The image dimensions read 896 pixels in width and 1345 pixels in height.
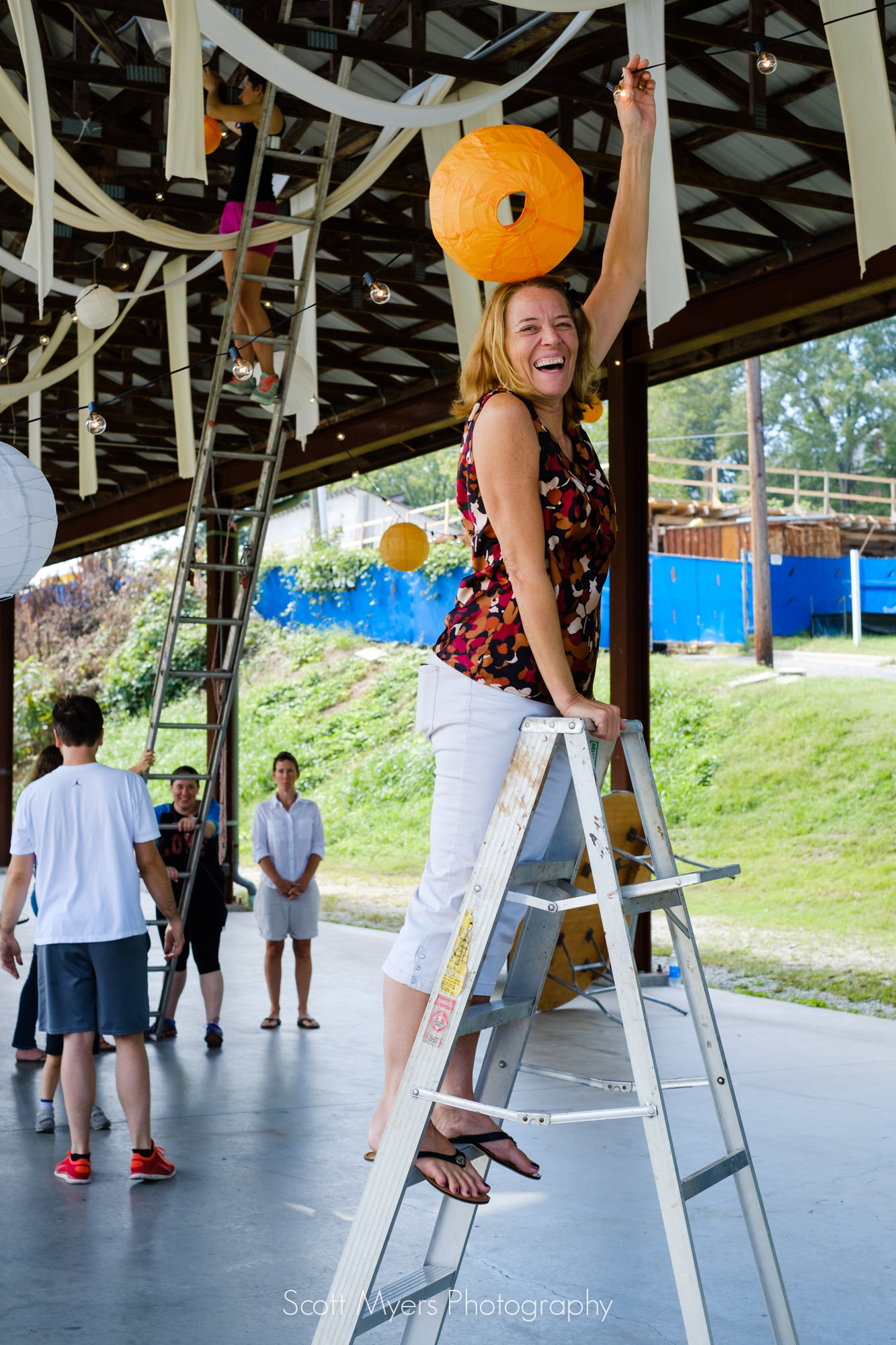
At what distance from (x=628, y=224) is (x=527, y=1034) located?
1.55 m

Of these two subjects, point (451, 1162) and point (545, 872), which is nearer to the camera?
point (451, 1162)

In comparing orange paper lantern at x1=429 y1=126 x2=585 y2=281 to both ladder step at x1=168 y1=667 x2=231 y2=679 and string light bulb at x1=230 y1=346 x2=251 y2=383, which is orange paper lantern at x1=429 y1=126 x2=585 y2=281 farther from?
ladder step at x1=168 y1=667 x2=231 y2=679

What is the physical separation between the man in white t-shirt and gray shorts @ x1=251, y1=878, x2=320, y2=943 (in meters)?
2.61

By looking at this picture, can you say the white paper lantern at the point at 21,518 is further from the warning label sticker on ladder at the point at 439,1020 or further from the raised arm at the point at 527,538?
the warning label sticker on ladder at the point at 439,1020

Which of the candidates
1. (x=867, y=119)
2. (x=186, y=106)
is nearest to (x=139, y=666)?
(x=186, y=106)

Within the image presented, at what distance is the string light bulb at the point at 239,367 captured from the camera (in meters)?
6.13

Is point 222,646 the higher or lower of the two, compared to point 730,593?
lower

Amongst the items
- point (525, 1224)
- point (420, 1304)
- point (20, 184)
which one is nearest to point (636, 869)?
point (525, 1224)

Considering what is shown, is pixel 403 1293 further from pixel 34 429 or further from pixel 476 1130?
pixel 34 429

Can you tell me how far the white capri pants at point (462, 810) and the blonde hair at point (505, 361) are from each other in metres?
0.52

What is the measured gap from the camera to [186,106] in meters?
4.69

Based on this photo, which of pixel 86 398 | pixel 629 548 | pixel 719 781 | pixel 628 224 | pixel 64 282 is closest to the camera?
pixel 628 224

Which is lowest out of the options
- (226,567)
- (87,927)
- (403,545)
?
(87,927)

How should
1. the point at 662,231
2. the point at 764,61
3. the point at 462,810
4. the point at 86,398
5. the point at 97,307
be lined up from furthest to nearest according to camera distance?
the point at 86,398
the point at 97,307
the point at 662,231
the point at 764,61
the point at 462,810
